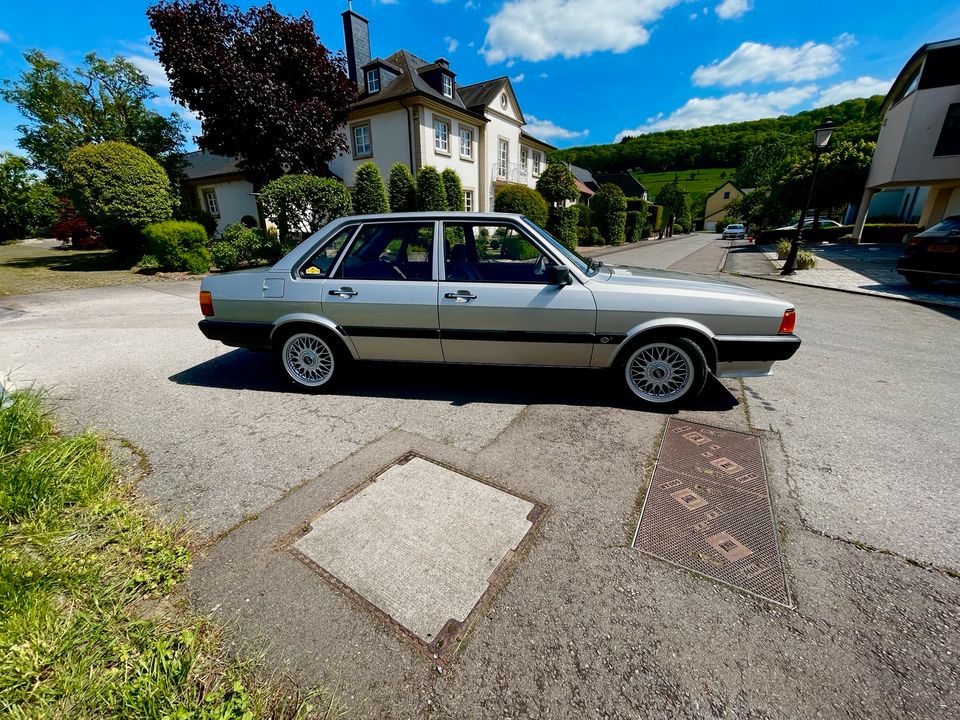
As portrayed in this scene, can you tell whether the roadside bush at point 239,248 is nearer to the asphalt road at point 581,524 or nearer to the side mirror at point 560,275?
the asphalt road at point 581,524

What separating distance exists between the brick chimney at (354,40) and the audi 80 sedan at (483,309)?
24371 mm

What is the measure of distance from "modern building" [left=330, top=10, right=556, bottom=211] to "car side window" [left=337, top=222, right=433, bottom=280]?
17863mm

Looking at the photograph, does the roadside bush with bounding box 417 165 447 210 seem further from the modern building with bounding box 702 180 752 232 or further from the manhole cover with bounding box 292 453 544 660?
the modern building with bounding box 702 180 752 232

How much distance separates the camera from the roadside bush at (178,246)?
1276 cm

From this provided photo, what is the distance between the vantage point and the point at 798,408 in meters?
3.90

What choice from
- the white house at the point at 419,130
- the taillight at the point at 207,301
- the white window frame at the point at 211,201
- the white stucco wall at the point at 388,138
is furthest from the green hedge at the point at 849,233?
the white window frame at the point at 211,201

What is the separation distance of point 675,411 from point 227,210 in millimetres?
33072

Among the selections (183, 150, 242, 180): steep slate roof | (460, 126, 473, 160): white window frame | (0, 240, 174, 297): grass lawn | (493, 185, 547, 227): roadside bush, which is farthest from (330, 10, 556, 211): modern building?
(0, 240, 174, 297): grass lawn

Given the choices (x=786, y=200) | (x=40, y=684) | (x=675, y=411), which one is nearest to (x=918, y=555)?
(x=675, y=411)

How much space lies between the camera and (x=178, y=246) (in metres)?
12.9

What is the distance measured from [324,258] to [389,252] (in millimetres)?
658

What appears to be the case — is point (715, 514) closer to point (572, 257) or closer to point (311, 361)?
point (572, 257)

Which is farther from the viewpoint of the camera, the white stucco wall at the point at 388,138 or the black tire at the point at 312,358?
the white stucco wall at the point at 388,138

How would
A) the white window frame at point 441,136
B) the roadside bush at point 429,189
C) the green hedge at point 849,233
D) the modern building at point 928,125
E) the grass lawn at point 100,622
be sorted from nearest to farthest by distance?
the grass lawn at point 100,622 → the modern building at point 928,125 → the roadside bush at point 429,189 → the white window frame at point 441,136 → the green hedge at point 849,233
